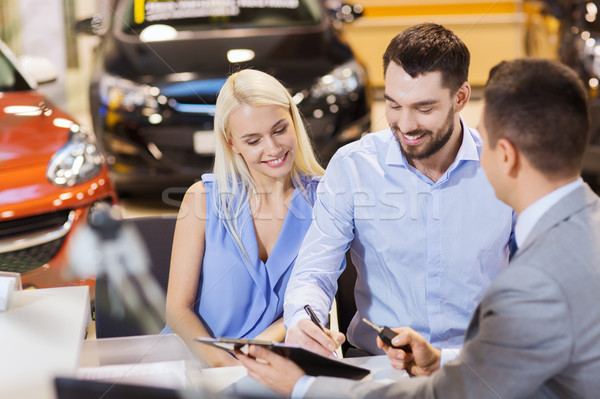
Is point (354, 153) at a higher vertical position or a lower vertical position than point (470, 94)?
lower

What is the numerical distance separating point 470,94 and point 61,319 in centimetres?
104

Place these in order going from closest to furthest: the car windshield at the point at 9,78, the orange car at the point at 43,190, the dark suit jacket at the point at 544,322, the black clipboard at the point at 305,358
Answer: the dark suit jacket at the point at 544,322
the black clipboard at the point at 305,358
the orange car at the point at 43,190
the car windshield at the point at 9,78

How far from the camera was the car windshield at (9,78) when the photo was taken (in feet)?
10.5

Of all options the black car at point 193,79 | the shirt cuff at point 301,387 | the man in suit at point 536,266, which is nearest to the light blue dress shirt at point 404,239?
the shirt cuff at point 301,387

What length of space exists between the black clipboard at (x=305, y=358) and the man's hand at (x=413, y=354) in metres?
0.06

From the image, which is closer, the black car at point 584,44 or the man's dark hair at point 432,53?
the man's dark hair at point 432,53

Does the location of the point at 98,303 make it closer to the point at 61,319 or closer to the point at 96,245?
the point at 61,319

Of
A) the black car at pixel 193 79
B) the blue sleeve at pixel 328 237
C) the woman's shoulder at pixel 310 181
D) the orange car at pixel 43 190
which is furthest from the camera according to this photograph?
the black car at pixel 193 79

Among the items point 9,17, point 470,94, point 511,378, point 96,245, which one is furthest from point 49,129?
point 9,17

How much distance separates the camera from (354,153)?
1859mm

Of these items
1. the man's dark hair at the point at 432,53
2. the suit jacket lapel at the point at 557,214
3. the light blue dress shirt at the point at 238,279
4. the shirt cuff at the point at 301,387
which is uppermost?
the man's dark hair at the point at 432,53

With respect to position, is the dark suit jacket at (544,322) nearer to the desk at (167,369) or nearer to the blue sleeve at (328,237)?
the desk at (167,369)

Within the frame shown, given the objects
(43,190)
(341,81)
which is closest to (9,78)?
(43,190)

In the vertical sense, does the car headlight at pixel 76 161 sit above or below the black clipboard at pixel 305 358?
below
